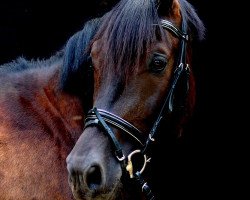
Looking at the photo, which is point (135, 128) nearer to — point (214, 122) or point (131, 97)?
point (131, 97)

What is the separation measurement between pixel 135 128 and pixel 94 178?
14.8 inches

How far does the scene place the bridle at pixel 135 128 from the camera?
8.26ft

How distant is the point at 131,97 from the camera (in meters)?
2.57

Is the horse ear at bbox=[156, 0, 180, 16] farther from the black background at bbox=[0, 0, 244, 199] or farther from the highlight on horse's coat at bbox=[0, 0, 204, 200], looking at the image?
the black background at bbox=[0, 0, 244, 199]

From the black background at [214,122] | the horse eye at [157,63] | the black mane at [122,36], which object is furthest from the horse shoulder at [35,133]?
the black background at [214,122]

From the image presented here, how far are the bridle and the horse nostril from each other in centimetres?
15

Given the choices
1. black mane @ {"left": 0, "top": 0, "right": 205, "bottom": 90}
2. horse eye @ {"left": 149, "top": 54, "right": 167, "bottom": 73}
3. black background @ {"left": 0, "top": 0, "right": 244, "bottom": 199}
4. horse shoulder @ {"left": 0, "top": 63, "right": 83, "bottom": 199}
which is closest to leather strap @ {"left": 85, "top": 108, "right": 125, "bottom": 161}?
black mane @ {"left": 0, "top": 0, "right": 205, "bottom": 90}

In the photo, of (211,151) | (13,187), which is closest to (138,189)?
(13,187)

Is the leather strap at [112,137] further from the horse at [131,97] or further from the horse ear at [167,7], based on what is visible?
the horse ear at [167,7]

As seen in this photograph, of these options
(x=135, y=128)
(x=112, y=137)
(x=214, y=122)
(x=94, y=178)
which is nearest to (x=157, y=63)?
(x=135, y=128)

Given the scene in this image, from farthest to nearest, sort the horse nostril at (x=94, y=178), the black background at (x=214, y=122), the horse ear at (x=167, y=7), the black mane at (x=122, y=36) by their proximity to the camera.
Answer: the black background at (x=214, y=122) < the horse ear at (x=167, y=7) < the black mane at (x=122, y=36) < the horse nostril at (x=94, y=178)

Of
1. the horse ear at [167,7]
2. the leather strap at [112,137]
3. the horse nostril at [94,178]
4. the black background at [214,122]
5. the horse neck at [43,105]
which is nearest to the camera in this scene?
the horse nostril at [94,178]

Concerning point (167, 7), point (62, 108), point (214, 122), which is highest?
point (167, 7)

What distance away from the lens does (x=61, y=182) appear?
2.89 m
